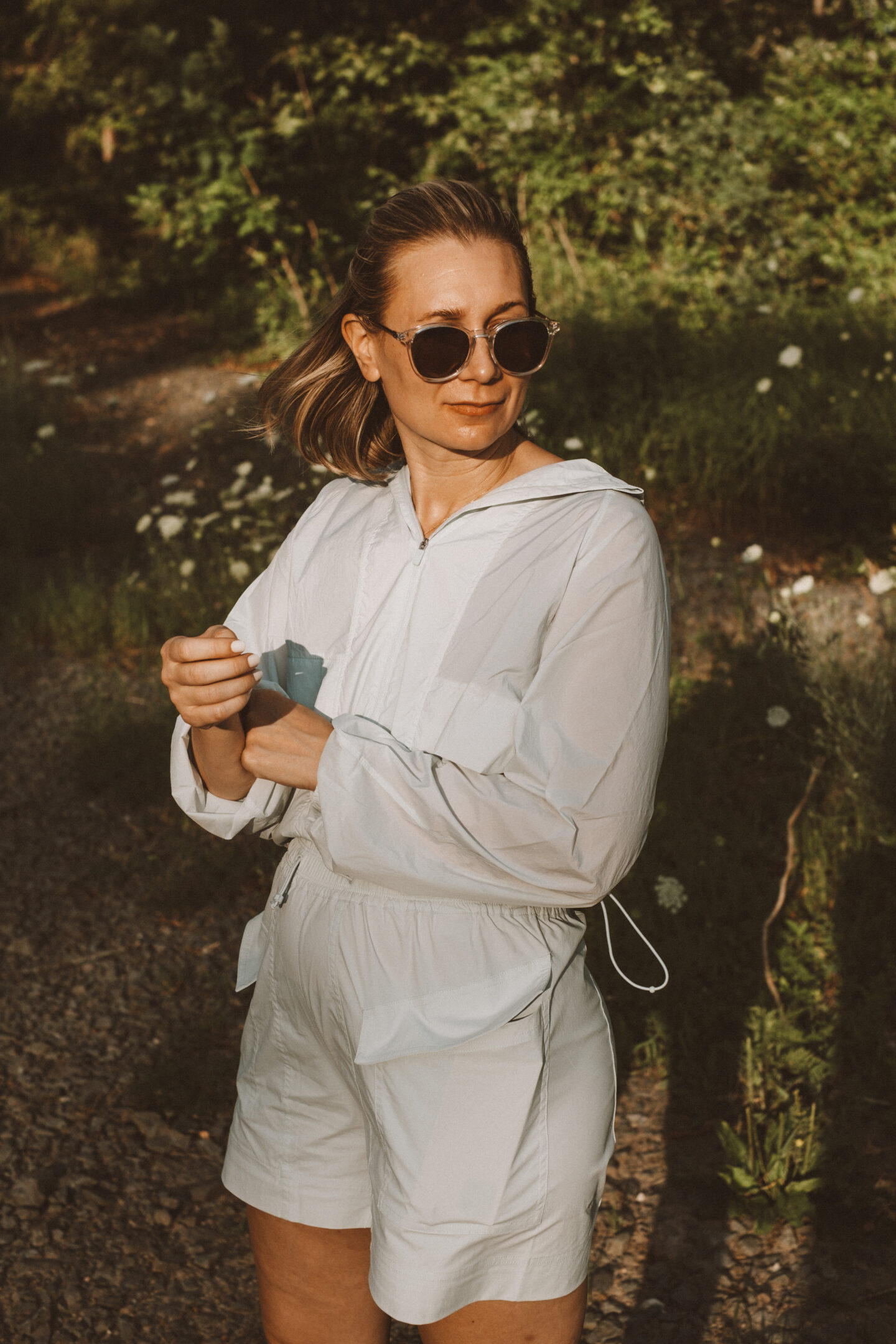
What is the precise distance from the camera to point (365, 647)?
5.40ft

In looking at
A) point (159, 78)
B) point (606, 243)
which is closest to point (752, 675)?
point (606, 243)

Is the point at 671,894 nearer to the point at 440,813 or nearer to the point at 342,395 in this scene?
the point at 342,395

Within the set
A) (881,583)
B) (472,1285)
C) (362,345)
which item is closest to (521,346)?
(362,345)

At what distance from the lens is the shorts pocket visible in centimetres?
143

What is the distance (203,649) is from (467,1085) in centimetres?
64

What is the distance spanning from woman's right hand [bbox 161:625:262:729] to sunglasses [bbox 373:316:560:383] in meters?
0.50

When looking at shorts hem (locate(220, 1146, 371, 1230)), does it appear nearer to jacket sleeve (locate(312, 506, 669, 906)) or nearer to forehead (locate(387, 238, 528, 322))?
jacket sleeve (locate(312, 506, 669, 906))

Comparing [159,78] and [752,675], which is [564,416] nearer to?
[752,675]

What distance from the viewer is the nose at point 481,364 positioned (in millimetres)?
1609

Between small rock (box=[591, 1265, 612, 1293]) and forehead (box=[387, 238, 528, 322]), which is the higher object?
forehead (box=[387, 238, 528, 322])

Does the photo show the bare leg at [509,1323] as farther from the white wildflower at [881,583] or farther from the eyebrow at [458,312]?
the white wildflower at [881,583]

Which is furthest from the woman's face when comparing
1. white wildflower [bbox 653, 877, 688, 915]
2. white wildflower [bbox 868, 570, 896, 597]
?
white wildflower [bbox 868, 570, 896, 597]

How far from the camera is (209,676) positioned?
1.43 metres

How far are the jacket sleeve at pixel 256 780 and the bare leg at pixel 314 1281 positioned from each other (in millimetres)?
588
